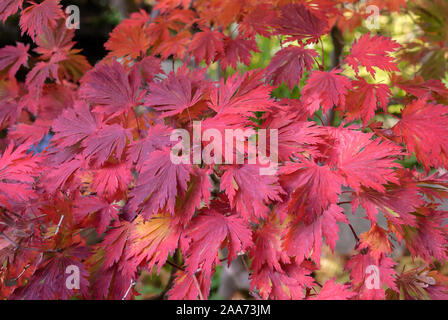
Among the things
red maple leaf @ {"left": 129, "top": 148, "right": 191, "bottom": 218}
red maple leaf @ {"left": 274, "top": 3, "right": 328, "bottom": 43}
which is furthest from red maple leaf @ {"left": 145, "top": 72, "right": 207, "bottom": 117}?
red maple leaf @ {"left": 274, "top": 3, "right": 328, "bottom": 43}

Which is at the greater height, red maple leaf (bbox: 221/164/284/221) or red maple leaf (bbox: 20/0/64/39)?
red maple leaf (bbox: 20/0/64/39)

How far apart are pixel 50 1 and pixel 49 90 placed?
0.31 metres

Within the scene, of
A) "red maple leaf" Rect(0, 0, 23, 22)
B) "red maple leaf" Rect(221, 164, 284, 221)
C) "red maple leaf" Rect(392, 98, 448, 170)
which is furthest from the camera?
"red maple leaf" Rect(0, 0, 23, 22)

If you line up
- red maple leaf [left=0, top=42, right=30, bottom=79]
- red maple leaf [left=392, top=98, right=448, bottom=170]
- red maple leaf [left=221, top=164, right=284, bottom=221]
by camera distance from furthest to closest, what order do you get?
red maple leaf [left=0, top=42, right=30, bottom=79], red maple leaf [left=392, top=98, right=448, bottom=170], red maple leaf [left=221, top=164, right=284, bottom=221]

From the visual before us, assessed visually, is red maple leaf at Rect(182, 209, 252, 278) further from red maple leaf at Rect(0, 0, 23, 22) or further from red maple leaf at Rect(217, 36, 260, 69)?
red maple leaf at Rect(0, 0, 23, 22)

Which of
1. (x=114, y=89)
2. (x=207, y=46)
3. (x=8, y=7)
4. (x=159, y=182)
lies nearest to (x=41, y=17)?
(x=8, y=7)

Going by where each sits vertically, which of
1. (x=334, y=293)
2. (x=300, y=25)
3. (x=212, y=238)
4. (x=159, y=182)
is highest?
(x=300, y=25)

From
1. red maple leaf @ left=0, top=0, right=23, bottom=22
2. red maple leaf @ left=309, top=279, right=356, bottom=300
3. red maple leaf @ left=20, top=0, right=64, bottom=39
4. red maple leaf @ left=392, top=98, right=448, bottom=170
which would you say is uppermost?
red maple leaf @ left=0, top=0, right=23, bottom=22

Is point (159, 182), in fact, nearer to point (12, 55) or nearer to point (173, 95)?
point (173, 95)

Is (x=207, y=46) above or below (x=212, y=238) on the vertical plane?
above

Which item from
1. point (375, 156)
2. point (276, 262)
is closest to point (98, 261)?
point (276, 262)

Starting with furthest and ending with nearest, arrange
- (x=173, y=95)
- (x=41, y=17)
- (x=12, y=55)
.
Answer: (x=12, y=55), (x=41, y=17), (x=173, y=95)

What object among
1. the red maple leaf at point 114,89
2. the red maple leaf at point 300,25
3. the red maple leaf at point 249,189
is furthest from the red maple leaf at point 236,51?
the red maple leaf at point 249,189
